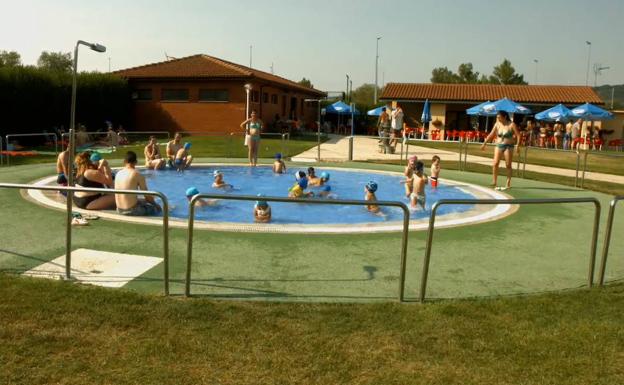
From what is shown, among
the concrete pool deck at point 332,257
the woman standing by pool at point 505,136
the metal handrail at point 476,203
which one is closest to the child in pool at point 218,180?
the concrete pool deck at point 332,257

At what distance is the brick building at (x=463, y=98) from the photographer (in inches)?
1622

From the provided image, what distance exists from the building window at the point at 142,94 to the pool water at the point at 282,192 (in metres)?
19.0

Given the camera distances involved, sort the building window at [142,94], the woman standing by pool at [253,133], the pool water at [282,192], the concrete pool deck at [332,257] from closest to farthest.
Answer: the concrete pool deck at [332,257] < the pool water at [282,192] < the woman standing by pool at [253,133] < the building window at [142,94]

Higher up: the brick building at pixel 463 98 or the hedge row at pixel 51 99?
the brick building at pixel 463 98

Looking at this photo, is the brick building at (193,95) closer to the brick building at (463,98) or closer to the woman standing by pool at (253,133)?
the brick building at (463,98)

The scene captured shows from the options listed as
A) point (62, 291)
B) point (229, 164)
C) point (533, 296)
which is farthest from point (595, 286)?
point (229, 164)

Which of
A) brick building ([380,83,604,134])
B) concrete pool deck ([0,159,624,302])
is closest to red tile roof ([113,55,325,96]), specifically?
brick building ([380,83,604,134])

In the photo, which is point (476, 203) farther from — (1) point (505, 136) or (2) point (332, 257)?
(1) point (505, 136)

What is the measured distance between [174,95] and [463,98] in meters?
22.5

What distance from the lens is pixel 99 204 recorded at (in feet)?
29.3

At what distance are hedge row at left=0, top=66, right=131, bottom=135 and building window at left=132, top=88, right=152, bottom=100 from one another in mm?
2005

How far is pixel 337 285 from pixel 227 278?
3.91ft

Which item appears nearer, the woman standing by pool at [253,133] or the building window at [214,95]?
the woman standing by pool at [253,133]

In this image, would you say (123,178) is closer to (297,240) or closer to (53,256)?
(53,256)
